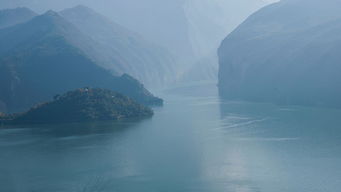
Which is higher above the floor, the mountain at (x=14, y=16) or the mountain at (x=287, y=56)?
the mountain at (x=14, y=16)

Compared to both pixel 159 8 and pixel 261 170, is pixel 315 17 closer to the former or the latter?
pixel 261 170

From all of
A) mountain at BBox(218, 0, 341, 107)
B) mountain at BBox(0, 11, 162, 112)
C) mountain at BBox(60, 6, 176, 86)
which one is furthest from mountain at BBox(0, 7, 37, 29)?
mountain at BBox(218, 0, 341, 107)

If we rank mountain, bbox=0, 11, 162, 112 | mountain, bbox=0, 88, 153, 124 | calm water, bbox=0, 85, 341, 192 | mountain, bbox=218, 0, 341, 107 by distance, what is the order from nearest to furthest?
calm water, bbox=0, 85, 341, 192
mountain, bbox=0, 88, 153, 124
mountain, bbox=218, 0, 341, 107
mountain, bbox=0, 11, 162, 112

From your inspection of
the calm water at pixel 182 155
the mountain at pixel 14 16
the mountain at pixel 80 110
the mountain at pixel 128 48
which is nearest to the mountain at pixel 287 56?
the calm water at pixel 182 155

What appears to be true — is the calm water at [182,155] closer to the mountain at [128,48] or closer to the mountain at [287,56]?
the mountain at [287,56]

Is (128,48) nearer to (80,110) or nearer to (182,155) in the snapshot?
(80,110)

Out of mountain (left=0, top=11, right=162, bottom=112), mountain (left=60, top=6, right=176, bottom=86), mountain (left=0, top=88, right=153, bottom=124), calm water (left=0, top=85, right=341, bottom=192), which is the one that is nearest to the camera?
calm water (left=0, top=85, right=341, bottom=192)

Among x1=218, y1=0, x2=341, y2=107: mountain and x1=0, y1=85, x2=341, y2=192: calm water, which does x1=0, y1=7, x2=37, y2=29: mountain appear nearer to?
x1=218, y1=0, x2=341, y2=107: mountain
